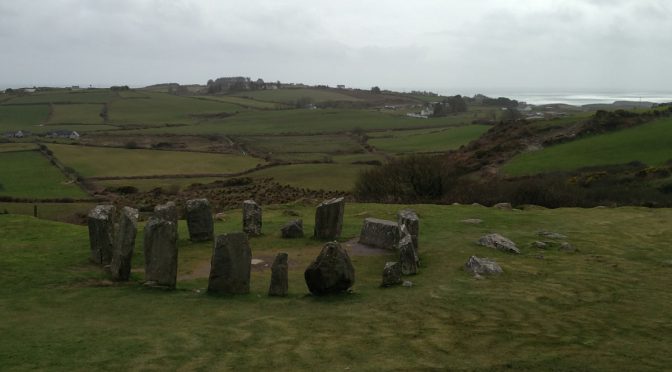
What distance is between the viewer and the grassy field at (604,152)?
52.7m

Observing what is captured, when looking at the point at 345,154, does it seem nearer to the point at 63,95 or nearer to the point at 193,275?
Result: the point at 193,275

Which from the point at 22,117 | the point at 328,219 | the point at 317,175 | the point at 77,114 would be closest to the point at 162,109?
the point at 77,114

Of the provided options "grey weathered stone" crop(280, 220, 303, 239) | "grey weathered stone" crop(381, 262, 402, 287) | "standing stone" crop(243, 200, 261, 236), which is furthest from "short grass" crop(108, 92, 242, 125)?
"grey weathered stone" crop(381, 262, 402, 287)

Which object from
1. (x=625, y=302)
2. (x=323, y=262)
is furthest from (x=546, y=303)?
(x=323, y=262)

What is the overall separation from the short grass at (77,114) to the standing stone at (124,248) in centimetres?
10439

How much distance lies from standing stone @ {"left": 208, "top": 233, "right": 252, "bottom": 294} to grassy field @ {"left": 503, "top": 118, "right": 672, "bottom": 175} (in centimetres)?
4043

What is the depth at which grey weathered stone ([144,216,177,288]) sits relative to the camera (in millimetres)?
17109

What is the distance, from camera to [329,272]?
16.2 meters

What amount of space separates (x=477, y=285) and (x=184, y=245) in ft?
38.9

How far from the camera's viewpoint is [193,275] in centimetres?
1914

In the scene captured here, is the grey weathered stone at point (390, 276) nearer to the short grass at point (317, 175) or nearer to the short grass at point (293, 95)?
the short grass at point (317, 175)

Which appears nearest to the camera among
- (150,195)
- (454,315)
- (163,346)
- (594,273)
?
(163,346)

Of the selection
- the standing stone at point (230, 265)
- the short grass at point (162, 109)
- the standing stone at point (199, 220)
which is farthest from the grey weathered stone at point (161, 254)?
the short grass at point (162, 109)

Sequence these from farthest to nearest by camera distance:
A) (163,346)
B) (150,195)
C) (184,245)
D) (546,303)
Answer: (150,195), (184,245), (546,303), (163,346)
